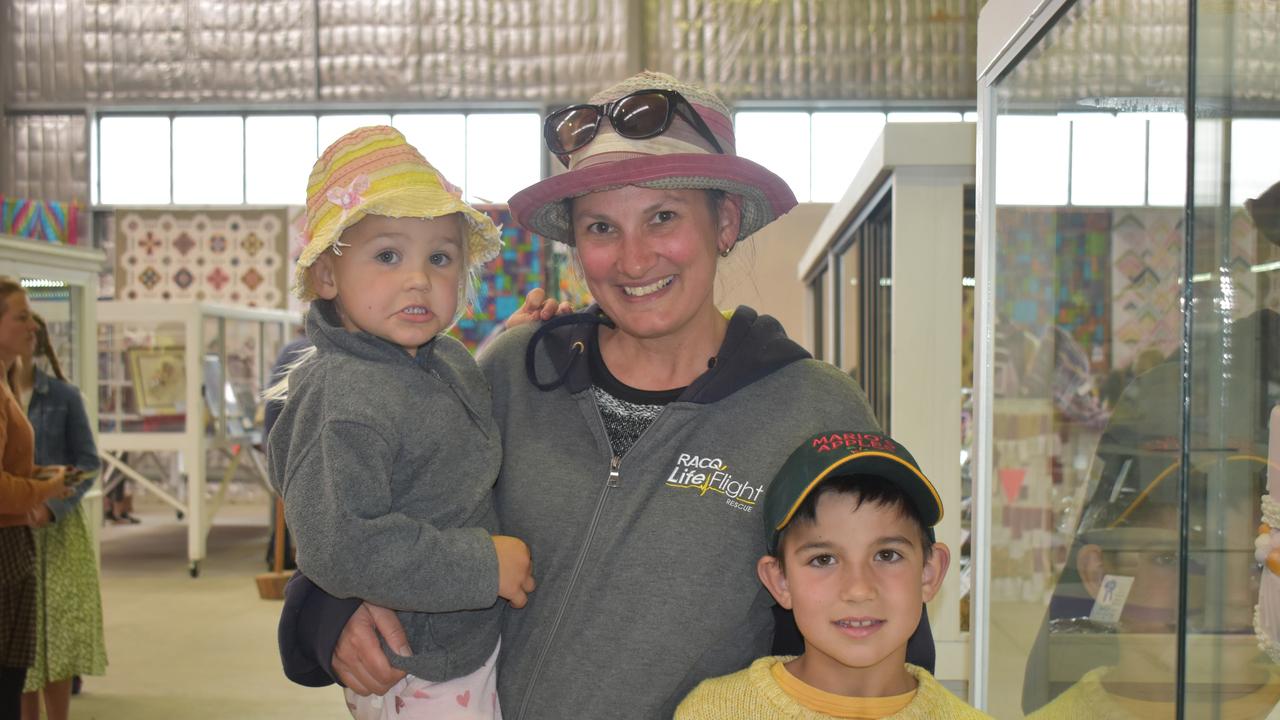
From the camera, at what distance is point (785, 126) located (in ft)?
43.3

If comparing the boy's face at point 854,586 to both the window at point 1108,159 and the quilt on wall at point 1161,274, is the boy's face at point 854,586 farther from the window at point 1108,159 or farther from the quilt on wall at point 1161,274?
the window at point 1108,159

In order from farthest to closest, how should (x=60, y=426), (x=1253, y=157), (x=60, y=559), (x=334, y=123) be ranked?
(x=334, y=123) < (x=60, y=426) < (x=60, y=559) < (x=1253, y=157)

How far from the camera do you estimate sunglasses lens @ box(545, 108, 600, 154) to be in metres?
1.65

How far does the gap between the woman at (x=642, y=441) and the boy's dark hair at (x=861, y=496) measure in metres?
0.06

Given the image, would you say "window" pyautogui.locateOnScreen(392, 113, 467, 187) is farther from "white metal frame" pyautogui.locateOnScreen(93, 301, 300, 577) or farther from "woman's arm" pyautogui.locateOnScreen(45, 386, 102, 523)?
"woman's arm" pyautogui.locateOnScreen(45, 386, 102, 523)

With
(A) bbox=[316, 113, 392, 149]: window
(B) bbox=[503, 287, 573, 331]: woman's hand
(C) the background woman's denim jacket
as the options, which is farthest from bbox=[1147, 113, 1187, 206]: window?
(A) bbox=[316, 113, 392, 149]: window

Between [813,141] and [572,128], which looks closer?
[572,128]

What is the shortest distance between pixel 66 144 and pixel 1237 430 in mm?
15131

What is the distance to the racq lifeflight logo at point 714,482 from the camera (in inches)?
59.7

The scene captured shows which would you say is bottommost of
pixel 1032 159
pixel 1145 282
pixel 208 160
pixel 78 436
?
pixel 78 436

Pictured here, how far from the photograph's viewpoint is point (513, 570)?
1490 mm

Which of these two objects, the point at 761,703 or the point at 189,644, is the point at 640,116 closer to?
the point at 761,703

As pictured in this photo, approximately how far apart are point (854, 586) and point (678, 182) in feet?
2.06

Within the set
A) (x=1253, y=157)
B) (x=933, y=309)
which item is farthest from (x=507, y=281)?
(x=1253, y=157)
